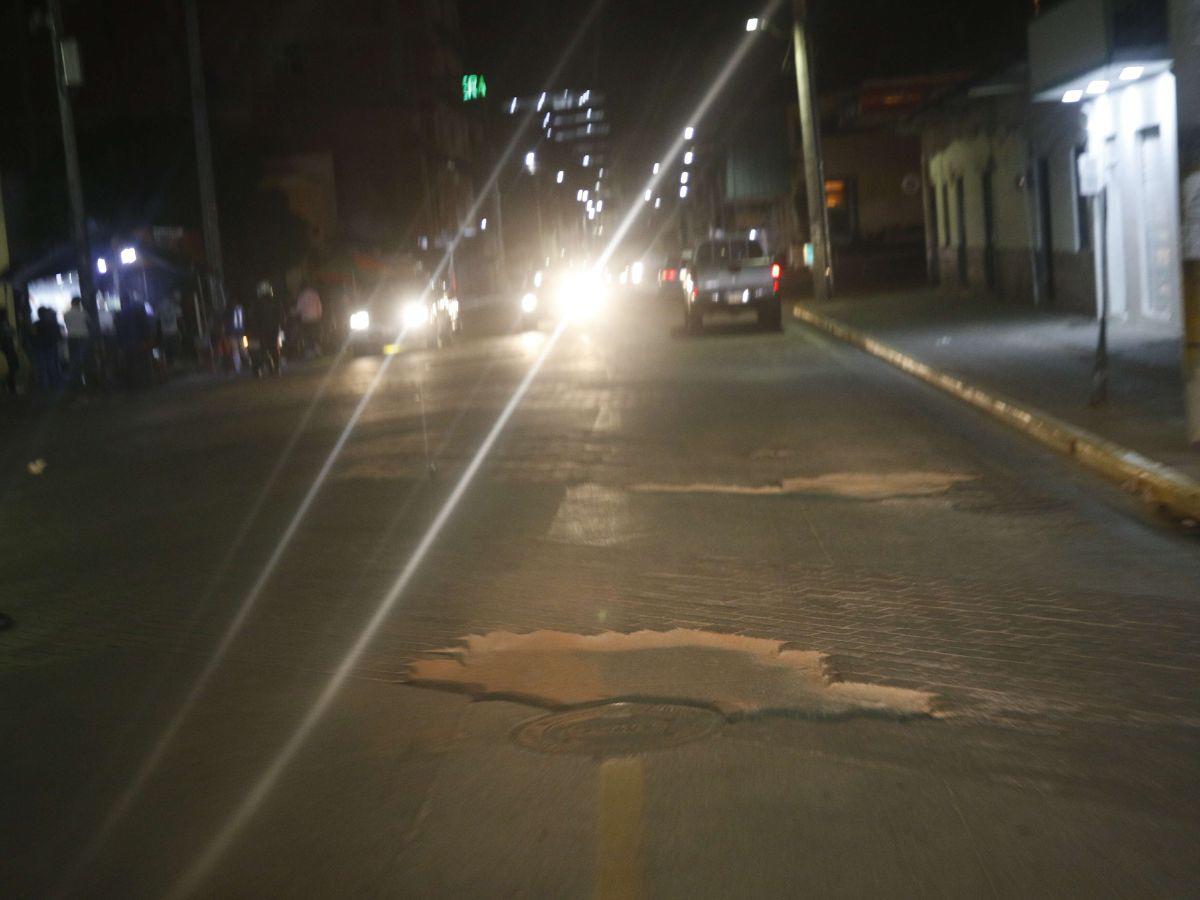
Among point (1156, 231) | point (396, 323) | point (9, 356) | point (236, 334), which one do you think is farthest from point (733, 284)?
point (9, 356)

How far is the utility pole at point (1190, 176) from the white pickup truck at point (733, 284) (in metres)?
20.8

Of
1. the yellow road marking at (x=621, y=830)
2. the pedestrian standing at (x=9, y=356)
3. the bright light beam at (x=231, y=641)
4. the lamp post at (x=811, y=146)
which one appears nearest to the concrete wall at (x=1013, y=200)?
the lamp post at (x=811, y=146)

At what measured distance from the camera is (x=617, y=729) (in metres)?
6.09

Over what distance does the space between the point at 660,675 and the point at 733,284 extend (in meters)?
26.6

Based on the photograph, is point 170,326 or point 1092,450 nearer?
point 1092,450

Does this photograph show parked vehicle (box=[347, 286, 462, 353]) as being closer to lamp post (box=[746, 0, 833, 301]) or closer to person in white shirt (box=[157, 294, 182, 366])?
person in white shirt (box=[157, 294, 182, 366])

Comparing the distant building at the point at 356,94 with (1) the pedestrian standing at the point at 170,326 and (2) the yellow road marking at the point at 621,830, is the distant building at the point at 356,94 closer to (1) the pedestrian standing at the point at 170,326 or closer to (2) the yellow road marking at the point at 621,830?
(1) the pedestrian standing at the point at 170,326

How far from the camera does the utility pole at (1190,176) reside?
1154cm

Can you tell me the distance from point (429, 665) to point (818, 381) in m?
14.2

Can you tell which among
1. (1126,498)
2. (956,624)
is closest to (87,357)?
(1126,498)

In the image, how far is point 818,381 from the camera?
2086 centimetres

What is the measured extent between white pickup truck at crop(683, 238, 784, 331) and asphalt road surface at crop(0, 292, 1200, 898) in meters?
18.3

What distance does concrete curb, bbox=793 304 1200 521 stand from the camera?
10.4m

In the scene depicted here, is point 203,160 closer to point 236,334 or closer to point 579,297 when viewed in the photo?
point 236,334
